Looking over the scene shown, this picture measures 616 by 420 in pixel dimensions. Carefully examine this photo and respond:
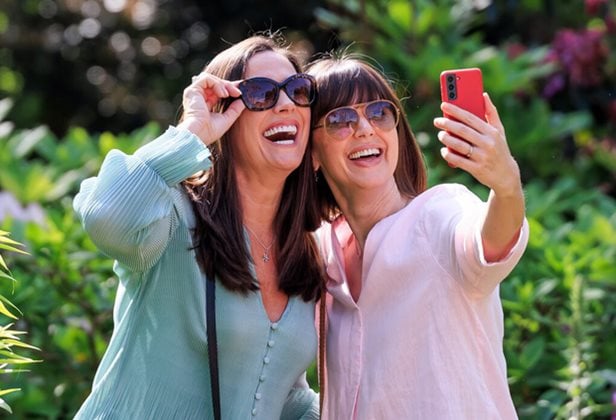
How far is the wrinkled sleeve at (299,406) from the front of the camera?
3.41 meters

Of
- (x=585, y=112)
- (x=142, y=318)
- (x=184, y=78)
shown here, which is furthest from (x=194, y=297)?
(x=184, y=78)

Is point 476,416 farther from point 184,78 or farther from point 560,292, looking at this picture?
point 184,78

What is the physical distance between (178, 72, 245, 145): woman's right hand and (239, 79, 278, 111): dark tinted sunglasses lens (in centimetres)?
2

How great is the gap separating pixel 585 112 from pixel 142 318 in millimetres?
5061

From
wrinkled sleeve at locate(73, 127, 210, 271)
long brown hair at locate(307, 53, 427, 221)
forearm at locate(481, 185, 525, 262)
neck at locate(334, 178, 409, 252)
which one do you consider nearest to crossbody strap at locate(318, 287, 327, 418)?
neck at locate(334, 178, 409, 252)

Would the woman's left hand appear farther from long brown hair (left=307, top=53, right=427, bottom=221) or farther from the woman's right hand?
the woman's right hand

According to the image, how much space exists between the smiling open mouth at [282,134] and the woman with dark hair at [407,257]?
89 millimetres

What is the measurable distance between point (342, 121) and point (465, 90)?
1.90 ft

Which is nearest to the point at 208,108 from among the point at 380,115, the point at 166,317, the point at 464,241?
the point at 380,115

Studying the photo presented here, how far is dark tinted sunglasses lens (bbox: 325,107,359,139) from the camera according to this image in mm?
3205

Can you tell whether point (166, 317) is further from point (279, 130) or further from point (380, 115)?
point (380, 115)

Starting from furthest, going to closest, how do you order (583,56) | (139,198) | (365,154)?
(583,56)
(365,154)
(139,198)

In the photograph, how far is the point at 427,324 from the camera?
2.94 metres

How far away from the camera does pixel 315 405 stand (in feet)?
11.4
